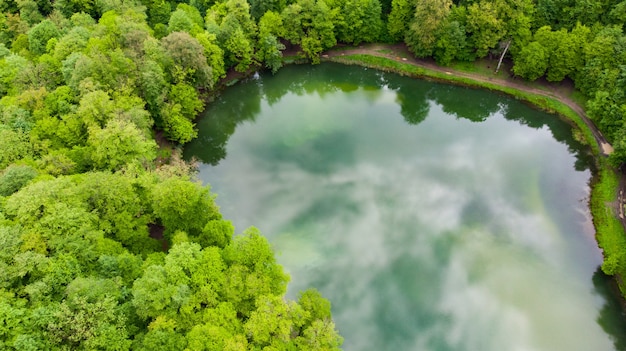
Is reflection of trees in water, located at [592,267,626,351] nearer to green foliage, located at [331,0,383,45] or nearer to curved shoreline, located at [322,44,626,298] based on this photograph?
curved shoreline, located at [322,44,626,298]

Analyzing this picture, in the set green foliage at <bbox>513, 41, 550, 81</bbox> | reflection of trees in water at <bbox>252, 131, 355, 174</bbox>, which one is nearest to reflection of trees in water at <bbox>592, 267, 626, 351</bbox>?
reflection of trees in water at <bbox>252, 131, 355, 174</bbox>

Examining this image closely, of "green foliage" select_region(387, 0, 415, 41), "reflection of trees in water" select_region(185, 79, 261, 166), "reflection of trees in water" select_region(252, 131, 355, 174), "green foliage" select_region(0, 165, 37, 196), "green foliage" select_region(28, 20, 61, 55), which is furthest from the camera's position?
"green foliage" select_region(387, 0, 415, 41)

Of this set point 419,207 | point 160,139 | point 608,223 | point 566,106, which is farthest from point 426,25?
point 160,139

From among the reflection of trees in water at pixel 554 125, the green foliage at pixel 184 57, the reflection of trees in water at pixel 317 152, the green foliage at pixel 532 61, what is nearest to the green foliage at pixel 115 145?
the green foliage at pixel 184 57

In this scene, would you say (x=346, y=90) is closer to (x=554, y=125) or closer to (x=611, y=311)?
(x=554, y=125)

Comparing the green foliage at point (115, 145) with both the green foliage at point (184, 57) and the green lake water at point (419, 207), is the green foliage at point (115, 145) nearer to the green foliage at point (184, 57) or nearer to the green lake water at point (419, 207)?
the green lake water at point (419, 207)

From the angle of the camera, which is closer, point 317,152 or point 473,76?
point 317,152

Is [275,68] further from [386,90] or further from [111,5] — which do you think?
[111,5]
